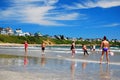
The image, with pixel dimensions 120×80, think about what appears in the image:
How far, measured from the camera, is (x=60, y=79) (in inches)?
431

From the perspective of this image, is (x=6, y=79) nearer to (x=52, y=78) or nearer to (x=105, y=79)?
(x=52, y=78)

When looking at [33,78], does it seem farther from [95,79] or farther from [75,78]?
[95,79]

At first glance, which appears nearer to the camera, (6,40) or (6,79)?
(6,79)

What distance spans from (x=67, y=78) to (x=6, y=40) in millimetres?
187895

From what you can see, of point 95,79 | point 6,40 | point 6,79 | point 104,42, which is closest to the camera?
point 6,79

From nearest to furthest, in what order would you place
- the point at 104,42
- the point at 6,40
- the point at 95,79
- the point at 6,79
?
1. the point at 6,79
2. the point at 95,79
3. the point at 104,42
4. the point at 6,40

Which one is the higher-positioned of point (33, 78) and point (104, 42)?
point (104, 42)

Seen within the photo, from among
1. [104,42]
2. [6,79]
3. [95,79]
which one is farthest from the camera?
[104,42]

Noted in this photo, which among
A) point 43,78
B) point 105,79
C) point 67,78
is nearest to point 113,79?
point 105,79

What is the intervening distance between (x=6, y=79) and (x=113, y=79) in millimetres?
4179

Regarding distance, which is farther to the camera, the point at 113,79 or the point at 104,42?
the point at 104,42

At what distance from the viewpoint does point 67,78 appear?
37.2 ft

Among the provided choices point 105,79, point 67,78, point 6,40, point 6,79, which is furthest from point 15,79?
point 6,40

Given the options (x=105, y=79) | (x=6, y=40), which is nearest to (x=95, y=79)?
(x=105, y=79)
